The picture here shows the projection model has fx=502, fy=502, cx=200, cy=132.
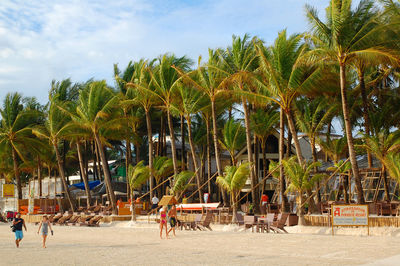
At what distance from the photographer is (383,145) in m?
23.4

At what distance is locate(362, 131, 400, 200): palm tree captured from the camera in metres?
22.6

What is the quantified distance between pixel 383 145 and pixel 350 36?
238 inches

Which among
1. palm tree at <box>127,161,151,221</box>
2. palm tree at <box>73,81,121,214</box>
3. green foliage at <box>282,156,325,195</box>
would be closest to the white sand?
green foliage at <box>282,156,325,195</box>

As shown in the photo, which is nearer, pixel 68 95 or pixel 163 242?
pixel 163 242

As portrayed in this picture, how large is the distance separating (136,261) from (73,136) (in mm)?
26671

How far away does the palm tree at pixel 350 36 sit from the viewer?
65.6ft

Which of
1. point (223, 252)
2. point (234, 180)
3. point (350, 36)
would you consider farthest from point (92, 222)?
point (350, 36)

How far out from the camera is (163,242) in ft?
55.8

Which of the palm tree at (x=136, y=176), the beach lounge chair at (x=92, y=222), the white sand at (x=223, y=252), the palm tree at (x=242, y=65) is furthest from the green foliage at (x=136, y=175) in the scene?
the white sand at (x=223, y=252)

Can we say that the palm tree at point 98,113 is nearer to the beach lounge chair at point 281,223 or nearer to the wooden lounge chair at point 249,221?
the wooden lounge chair at point 249,221

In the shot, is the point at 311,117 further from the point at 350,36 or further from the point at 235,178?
the point at 350,36

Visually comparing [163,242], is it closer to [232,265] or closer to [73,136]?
[232,265]

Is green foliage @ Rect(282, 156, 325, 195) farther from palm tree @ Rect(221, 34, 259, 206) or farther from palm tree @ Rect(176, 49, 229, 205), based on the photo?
palm tree @ Rect(176, 49, 229, 205)

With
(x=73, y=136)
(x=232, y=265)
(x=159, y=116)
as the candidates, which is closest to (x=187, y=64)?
(x=159, y=116)
